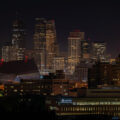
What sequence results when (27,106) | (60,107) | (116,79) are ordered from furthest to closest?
(116,79)
(60,107)
(27,106)

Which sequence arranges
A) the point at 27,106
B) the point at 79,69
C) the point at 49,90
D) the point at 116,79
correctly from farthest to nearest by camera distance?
the point at 79,69, the point at 116,79, the point at 49,90, the point at 27,106

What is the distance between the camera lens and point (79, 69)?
177250mm

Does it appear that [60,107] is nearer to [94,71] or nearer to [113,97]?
[113,97]

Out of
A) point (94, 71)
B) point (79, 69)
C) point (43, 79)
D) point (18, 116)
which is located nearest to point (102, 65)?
point (94, 71)

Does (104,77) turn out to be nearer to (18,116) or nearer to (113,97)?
(113,97)

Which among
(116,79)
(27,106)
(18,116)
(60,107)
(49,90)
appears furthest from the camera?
(116,79)

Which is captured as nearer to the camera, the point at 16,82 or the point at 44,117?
the point at 44,117

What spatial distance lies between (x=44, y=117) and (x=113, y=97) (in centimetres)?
3298

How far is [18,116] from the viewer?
217 ft

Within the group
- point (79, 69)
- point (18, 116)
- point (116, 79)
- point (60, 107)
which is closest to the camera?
point (18, 116)

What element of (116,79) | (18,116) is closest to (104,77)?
(116,79)

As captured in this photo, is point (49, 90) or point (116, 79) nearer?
point (49, 90)

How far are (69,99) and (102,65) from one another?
4404 centimetres

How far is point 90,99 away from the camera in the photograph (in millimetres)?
96750
